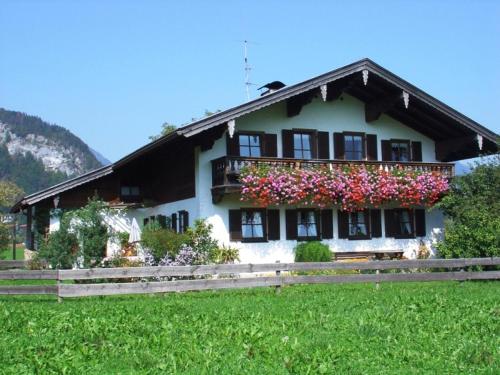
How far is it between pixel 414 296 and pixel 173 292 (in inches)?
233

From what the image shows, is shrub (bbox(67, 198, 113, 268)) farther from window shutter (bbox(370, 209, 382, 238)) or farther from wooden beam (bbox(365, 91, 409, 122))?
wooden beam (bbox(365, 91, 409, 122))

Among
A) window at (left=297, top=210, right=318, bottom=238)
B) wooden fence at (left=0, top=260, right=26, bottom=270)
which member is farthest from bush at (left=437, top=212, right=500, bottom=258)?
wooden fence at (left=0, top=260, right=26, bottom=270)

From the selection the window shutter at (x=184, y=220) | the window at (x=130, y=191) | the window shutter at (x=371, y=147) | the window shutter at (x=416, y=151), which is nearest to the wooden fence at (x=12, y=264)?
the window at (x=130, y=191)

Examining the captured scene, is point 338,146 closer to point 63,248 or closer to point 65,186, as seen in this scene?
point 63,248

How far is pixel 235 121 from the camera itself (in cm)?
2345

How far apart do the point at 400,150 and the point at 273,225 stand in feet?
22.5

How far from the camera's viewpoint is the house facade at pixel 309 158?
22.7 meters

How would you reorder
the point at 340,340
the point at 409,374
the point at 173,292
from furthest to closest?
the point at 173,292, the point at 340,340, the point at 409,374

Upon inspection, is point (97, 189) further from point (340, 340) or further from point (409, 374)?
point (409, 374)

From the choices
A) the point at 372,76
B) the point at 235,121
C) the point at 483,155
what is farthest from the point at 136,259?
the point at 483,155

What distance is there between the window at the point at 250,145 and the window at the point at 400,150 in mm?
6140

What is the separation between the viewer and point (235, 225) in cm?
2286

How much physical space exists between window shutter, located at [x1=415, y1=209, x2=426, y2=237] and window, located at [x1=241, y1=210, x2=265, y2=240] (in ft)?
Answer: 22.2

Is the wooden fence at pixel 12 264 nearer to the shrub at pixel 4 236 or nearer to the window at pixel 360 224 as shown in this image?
the shrub at pixel 4 236
